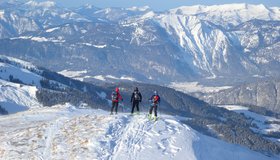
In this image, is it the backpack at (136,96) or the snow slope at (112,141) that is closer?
the snow slope at (112,141)

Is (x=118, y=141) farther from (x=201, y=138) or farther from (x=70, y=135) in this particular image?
(x=201, y=138)

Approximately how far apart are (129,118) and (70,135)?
36.0ft

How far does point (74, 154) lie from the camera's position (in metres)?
56.7

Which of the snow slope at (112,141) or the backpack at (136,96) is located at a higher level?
the backpack at (136,96)

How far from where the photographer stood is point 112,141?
61.0 m

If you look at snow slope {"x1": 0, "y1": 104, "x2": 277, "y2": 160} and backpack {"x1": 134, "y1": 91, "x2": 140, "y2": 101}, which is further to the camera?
backpack {"x1": 134, "y1": 91, "x2": 140, "y2": 101}

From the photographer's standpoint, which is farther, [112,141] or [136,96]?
[136,96]

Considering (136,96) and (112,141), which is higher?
(136,96)

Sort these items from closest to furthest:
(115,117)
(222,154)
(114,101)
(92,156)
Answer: (92,156) < (222,154) < (115,117) < (114,101)

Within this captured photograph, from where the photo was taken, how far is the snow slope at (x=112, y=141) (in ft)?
190

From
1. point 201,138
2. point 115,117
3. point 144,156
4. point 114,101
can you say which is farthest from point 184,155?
point 114,101

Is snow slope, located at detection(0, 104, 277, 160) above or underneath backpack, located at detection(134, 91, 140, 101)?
underneath

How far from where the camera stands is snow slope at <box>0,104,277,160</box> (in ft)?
190

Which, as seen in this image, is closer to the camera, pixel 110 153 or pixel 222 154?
pixel 110 153
